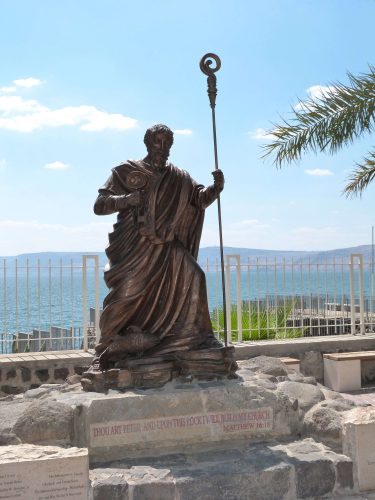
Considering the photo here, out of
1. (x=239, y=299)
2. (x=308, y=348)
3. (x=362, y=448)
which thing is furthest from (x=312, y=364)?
(x=362, y=448)

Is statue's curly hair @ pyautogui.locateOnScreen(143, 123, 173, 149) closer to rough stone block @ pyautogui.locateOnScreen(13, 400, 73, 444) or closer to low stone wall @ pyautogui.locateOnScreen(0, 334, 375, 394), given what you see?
rough stone block @ pyautogui.locateOnScreen(13, 400, 73, 444)

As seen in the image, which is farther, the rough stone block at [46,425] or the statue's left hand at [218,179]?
the statue's left hand at [218,179]

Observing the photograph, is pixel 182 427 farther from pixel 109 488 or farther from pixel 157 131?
pixel 157 131

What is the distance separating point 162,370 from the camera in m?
4.28

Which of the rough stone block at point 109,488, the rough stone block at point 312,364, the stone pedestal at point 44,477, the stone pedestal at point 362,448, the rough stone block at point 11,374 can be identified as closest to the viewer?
the stone pedestal at point 44,477

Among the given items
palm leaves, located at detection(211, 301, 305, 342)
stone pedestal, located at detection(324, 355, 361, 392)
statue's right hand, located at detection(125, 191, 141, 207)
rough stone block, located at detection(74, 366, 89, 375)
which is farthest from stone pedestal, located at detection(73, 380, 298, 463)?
palm leaves, located at detection(211, 301, 305, 342)

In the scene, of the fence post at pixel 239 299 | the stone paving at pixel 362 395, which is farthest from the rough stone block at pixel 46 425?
the fence post at pixel 239 299

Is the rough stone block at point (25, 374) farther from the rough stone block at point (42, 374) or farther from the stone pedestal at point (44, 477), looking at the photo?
the stone pedestal at point (44, 477)

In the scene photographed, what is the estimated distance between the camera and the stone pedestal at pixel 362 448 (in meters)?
3.99

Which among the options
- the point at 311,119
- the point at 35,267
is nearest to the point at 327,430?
the point at 35,267

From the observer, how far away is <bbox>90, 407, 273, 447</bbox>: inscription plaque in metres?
3.93

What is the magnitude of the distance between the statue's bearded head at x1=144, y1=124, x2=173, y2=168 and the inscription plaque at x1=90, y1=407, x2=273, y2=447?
196cm

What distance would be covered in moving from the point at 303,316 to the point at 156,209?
5401mm

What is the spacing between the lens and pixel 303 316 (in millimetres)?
9406
